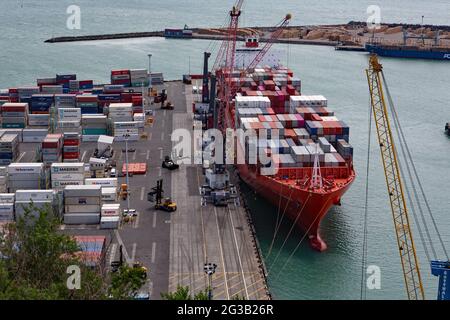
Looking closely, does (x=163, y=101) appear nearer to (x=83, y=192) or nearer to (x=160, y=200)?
(x=160, y=200)

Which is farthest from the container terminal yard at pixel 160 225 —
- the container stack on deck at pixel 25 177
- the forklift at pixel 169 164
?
the forklift at pixel 169 164

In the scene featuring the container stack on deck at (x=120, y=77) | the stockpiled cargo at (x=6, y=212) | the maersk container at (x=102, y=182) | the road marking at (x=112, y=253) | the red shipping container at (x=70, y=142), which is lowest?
the road marking at (x=112, y=253)

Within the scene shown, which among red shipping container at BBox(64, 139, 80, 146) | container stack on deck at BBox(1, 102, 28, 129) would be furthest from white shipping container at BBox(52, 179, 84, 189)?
container stack on deck at BBox(1, 102, 28, 129)

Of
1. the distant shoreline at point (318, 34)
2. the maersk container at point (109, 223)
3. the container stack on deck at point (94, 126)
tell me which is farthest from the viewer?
the distant shoreline at point (318, 34)

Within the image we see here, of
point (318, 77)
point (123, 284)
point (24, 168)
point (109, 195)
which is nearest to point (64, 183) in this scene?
point (24, 168)

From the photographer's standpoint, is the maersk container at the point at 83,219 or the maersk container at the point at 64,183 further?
the maersk container at the point at 64,183

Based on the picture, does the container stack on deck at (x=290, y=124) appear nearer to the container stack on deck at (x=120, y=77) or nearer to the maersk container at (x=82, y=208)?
the maersk container at (x=82, y=208)
